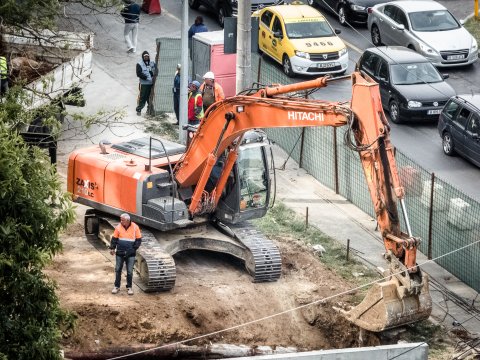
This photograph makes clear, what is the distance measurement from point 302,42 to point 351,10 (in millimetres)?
4801

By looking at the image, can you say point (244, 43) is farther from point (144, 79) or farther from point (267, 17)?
point (267, 17)

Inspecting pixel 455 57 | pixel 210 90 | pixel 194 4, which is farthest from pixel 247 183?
pixel 194 4

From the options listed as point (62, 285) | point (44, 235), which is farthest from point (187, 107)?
point (44, 235)

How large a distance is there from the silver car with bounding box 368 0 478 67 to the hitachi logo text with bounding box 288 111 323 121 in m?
15.2

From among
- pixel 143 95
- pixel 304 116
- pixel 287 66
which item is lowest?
pixel 287 66

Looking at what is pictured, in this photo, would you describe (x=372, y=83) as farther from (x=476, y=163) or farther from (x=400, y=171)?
(x=476, y=163)

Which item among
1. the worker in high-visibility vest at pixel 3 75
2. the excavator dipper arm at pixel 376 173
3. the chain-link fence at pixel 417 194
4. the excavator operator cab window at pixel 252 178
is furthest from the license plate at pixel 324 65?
the excavator dipper arm at pixel 376 173

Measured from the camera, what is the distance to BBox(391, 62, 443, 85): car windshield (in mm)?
33781

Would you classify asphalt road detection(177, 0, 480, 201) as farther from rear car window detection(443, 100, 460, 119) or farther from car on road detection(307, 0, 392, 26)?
rear car window detection(443, 100, 460, 119)

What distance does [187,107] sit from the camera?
30.7 metres

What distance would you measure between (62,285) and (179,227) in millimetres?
2258

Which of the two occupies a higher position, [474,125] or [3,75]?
[3,75]

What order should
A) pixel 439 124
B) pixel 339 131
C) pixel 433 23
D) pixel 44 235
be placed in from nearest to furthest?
pixel 44 235
pixel 339 131
pixel 439 124
pixel 433 23

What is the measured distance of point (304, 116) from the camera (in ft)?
72.6
